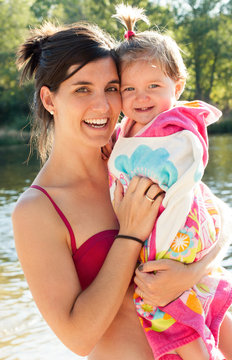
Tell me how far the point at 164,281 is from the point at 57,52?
1.07 m

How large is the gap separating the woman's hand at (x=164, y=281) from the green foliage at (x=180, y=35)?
31.6 meters

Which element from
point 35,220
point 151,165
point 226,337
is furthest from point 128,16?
point 226,337

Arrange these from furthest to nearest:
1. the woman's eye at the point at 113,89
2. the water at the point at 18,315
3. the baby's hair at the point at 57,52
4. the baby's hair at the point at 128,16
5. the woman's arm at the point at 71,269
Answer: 1. the water at the point at 18,315
2. the baby's hair at the point at 128,16
3. the woman's eye at the point at 113,89
4. the baby's hair at the point at 57,52
5. the woman's arm at the point at 71,269

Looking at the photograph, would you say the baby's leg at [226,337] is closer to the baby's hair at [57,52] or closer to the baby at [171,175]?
the baby at [171,175]

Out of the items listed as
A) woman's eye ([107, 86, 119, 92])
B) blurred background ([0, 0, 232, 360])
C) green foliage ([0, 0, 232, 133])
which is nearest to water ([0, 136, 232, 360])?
woman's eye ([107, 86, 119, 92])

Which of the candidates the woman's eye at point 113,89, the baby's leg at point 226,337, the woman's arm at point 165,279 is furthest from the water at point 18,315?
the woman's eye at point 113,89

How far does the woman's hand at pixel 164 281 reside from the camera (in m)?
1.99

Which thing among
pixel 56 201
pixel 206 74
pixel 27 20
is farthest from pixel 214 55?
pixel 56 201

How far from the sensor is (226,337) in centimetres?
226

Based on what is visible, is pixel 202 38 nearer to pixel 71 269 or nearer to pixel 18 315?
pixel 18 315

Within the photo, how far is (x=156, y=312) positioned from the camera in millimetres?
2047

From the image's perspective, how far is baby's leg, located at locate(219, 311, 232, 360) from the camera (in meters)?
2.25

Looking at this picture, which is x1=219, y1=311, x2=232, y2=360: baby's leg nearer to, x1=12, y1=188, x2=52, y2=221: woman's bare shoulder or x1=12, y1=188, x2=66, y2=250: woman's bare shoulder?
x1=12, y1=188, x2=66, y2=250: woman's bare shoulder

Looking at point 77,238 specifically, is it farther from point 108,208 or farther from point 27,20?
point 27,20
